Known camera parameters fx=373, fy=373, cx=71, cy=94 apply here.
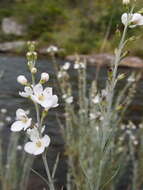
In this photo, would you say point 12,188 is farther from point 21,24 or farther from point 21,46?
point 21,24

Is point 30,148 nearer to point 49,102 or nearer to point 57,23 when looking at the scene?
point 49,102

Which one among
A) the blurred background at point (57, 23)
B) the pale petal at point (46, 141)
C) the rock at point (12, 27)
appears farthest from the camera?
the rock at point (12, 27)

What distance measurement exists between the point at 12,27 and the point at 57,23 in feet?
5.85

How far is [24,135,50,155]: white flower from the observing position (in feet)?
2.07

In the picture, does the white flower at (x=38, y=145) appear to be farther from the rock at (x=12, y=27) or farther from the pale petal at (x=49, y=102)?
the rock at (x=12, y=27)

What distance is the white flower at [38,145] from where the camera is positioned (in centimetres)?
63

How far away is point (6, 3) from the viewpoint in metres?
16.1

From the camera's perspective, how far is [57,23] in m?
14.6

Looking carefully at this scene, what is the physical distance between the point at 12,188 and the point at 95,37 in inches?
437

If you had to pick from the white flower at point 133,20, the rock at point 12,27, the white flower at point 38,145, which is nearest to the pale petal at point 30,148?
the white flower at point 38,145

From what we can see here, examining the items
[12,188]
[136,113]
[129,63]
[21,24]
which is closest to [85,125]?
[12,188]

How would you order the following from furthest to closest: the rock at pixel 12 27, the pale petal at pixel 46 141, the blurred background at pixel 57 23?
the rock at pixel 12 27 < the blurred background at pixel 57 23 < the pale petal at pixel 46 141

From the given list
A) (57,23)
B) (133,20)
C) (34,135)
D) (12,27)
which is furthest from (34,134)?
(12,27)

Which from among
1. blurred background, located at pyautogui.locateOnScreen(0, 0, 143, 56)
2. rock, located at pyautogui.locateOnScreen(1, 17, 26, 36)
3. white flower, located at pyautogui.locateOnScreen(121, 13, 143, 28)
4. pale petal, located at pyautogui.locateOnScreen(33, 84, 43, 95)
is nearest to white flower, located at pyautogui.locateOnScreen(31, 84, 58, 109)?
pale petal, located at pyautogui.locateOnScreen(33, 84, 43, 95)
